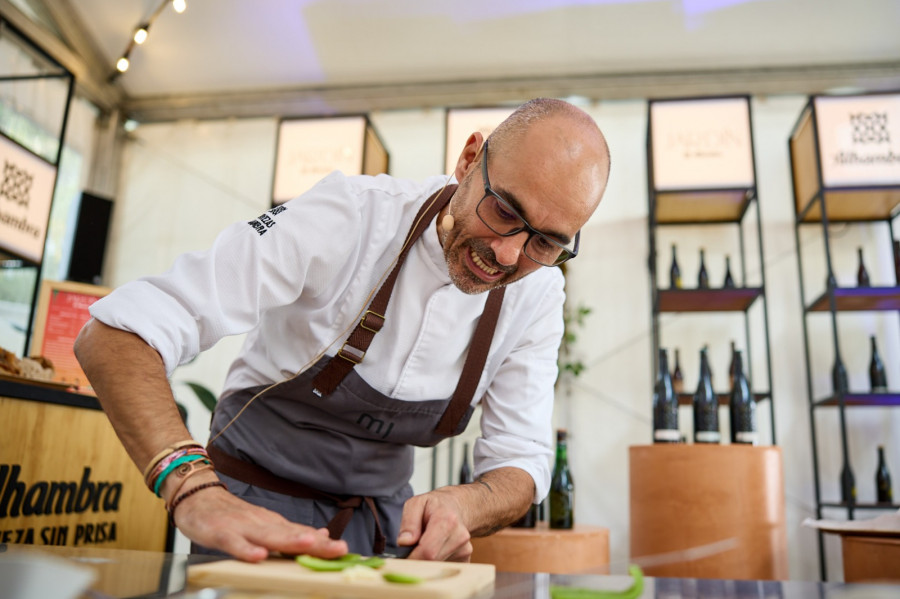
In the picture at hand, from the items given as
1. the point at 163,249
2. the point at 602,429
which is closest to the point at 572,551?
the point at 602,429

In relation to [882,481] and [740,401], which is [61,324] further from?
[882,481]

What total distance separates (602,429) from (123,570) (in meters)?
3.20

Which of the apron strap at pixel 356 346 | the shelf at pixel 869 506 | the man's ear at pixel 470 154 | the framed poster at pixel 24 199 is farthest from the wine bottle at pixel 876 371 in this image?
the framed poster at pixel 24 199

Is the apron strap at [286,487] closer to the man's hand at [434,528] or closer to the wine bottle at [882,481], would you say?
the man's hand at [434,528]

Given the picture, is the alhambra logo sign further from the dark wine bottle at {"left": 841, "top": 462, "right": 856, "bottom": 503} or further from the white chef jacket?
the white chef jacket

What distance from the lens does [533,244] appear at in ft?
3.60

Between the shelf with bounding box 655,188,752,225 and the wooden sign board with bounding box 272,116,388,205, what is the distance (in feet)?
5.05

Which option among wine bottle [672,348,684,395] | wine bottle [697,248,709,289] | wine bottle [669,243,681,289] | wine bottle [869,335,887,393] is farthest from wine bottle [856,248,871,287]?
wine bottle [672,348,684,395]

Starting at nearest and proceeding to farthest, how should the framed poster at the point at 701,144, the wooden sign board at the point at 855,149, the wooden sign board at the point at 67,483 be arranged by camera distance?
the wooden sign board at the point at 67,483 < the wooden sign board at the point at 855,149 < the framed poster at the point at 701,144

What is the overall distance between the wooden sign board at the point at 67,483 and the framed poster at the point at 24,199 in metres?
1.66

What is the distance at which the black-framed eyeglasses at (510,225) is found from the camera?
1076mm

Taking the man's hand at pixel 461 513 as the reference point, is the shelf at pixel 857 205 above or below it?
above

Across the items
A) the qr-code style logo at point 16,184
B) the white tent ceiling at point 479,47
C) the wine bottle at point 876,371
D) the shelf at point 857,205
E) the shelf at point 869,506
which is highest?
the white tent ceiling at point 479,47

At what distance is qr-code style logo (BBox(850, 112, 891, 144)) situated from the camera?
326 centimetres
